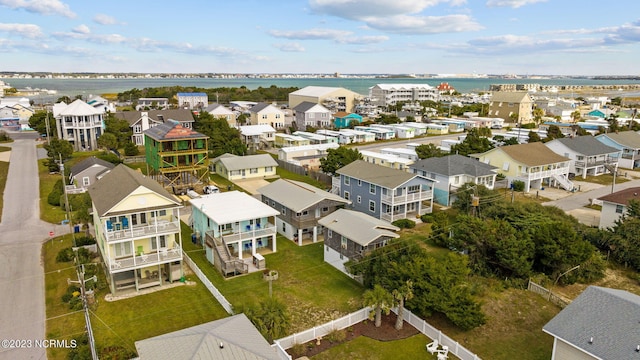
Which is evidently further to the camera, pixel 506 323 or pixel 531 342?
pixel 506 323

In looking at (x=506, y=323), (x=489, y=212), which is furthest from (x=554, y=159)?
(x=506, y=323)

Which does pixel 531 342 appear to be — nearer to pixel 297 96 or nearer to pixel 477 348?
pixel 477 348

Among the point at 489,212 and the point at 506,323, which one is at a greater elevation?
the point at 489,212

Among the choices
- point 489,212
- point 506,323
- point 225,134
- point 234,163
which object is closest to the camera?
point 506,323

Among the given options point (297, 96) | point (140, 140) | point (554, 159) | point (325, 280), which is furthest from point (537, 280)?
point (297, 96)

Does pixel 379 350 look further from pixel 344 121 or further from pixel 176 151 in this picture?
pixel 344 121

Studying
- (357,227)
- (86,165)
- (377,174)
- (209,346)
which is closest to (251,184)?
(86,165)

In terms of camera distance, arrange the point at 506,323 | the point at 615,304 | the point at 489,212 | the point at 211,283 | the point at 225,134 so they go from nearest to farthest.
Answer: the point at 615,304 < the point at 506,323 < the point at 211,283 < the point at 489,212 < the point at 225,134
